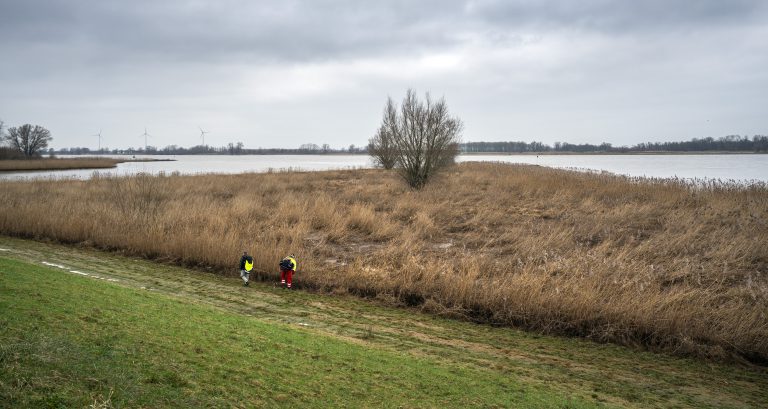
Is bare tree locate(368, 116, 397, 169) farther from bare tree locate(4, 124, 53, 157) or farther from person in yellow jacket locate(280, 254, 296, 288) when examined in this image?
bare tree locate(4, 124, 53, 157)

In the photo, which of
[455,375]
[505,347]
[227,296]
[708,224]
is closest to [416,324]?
[505,347]

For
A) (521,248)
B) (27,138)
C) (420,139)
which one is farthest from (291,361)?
(27,138)

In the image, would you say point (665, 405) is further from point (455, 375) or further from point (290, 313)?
point (290, 313)

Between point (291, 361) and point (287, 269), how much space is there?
456cm

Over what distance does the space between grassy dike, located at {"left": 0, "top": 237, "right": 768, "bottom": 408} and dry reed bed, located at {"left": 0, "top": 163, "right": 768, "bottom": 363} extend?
25.7 inches

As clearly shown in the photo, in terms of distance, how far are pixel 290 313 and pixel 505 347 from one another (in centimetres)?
308

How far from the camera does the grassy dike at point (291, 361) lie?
3.23 metres

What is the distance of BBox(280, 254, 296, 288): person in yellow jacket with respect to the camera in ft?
28.5

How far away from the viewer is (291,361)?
4.34 metres

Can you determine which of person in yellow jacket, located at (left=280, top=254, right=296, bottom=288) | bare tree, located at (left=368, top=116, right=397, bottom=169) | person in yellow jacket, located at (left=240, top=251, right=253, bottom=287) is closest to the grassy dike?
person in yellow jacket, located at (left=240, top=251, right=253, bottom=287)

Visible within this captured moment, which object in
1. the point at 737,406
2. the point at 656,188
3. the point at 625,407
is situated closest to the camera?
the point at 625,407

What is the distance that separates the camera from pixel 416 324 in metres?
7.21

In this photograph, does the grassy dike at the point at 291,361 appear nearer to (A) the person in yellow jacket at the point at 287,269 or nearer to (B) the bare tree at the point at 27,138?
(A) the person in yellow jacket at the point at 287,269

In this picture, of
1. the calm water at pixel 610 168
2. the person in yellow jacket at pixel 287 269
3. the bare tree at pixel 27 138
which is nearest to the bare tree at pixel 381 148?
the calm water at pixel 610 168
